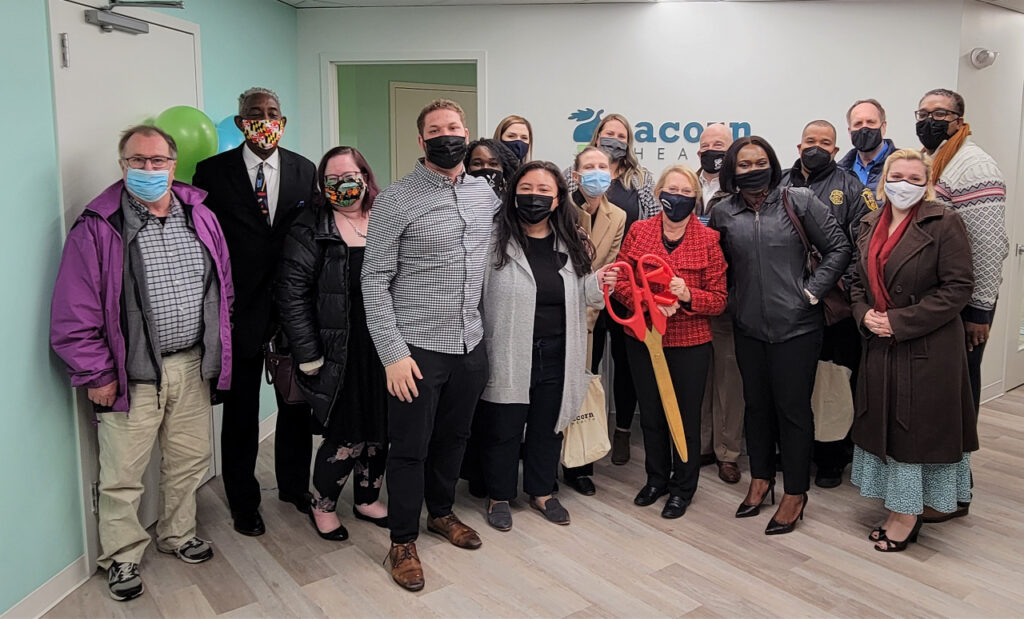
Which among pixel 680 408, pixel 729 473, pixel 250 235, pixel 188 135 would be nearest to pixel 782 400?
pixel 680 408

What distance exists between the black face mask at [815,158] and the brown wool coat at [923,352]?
1.85 feet

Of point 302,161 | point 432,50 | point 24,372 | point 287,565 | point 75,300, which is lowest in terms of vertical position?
point 287,565

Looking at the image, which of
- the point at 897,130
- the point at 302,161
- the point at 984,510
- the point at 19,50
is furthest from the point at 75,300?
the point at 897,130

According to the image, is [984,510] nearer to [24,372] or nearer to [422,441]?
[422,441]

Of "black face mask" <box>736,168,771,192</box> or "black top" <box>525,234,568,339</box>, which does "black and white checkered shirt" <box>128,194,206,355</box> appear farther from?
"black face mask" <box>736,168,771,192</box>

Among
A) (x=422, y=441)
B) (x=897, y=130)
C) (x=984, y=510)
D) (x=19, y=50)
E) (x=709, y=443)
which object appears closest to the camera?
(x=19, y=50)

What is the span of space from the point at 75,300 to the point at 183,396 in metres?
0.53

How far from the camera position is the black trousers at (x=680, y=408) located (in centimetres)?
335

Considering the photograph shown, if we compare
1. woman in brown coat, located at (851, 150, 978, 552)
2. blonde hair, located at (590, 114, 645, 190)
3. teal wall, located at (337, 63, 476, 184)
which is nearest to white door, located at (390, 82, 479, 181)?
teal wall, located at (337, 63, 476, 184)

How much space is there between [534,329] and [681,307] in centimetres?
61

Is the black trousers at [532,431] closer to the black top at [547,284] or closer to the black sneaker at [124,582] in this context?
the black top at [547,284]

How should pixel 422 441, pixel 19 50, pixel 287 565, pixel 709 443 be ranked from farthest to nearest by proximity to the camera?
pixel 709 443 < pixel 287 565 < pixel 422 441 < pixel 19 50

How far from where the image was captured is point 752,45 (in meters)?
5.09

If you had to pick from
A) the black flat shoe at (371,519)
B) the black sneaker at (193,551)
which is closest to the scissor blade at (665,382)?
the black flat shoe at (371,519)
